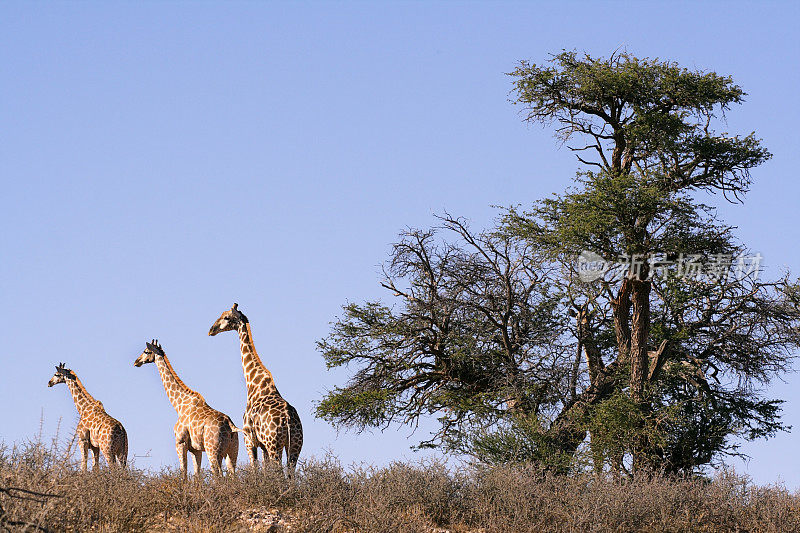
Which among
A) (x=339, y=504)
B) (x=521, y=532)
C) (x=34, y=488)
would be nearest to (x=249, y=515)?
(x=339, y=504)

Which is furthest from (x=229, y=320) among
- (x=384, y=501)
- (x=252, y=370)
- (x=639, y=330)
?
(x=639, y=330)

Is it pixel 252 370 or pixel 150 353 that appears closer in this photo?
pixel 252 370

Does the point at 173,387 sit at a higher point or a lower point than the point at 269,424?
higher

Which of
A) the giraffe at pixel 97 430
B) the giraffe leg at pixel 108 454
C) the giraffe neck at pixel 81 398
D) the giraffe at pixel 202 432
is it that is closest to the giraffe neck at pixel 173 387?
the giraffe at pixel 202 432

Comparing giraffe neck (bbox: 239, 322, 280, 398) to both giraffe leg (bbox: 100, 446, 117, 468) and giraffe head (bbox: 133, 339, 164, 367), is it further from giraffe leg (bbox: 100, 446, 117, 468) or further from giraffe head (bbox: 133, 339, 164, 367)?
giraffe leg (bbox: 100, 446, 117, 468)

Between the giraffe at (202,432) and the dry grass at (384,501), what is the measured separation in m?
1.92

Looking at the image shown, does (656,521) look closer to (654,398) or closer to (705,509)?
(705,509)

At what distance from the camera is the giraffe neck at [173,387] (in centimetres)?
1998

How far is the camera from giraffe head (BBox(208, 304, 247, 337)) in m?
20.7

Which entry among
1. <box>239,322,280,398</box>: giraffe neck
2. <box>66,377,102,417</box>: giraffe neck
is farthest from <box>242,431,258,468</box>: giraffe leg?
<box>66,377,102,417</box>: giraffe neck

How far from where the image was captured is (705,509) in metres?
17.0

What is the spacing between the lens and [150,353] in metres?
21.6

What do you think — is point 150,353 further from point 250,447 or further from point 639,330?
point 639,330

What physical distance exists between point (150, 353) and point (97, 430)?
2137mm
